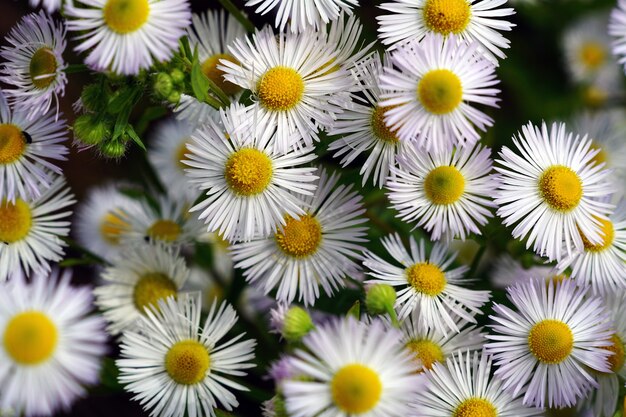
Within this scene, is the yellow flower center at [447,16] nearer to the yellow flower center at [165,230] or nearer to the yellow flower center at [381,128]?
the yellow flower center at [381,128]

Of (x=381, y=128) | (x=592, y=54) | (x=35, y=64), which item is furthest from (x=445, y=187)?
(x=592, y=54)

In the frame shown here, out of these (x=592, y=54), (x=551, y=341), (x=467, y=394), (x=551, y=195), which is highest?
(x=592, y=54)

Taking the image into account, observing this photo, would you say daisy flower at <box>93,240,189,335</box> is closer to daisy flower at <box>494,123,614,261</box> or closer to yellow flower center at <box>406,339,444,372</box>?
yellow flower center at <box>406,339,444,372</box>

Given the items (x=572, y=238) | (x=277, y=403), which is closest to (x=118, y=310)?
(x=277, y=403)

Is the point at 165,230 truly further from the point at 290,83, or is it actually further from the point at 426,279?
the point at 426,279

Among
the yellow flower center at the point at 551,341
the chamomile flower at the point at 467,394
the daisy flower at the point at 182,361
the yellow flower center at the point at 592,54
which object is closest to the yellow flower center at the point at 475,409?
the chamomile flower at the point at 467,394
